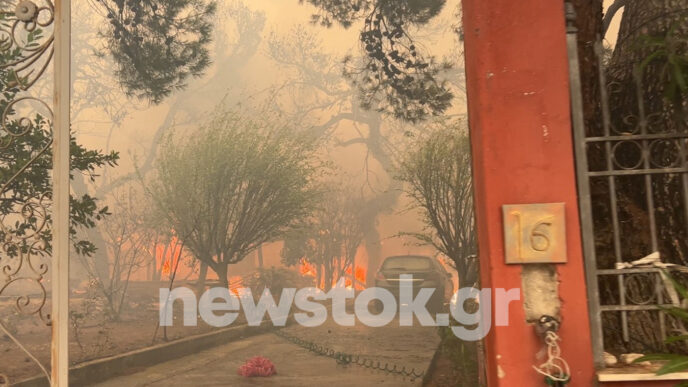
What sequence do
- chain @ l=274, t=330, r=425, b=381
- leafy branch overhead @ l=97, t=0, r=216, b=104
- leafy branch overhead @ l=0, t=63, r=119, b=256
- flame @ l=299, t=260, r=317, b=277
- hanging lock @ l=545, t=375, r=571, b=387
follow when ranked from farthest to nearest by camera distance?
leafy branch overhead @ l=97, t=0, r=216, b=104, flame @ l=299, t=260, r=317, b=277, chain @ l=274, t=330, r=425, b=381, leafy branch overhead @ l=0, t=63, r=119, b=256, hanging lock @ l=545, t=375, r=571, b=387

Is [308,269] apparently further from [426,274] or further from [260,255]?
[426,274]

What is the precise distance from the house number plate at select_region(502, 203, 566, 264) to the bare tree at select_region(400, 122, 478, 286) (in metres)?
3.83

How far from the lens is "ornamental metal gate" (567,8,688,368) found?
1.57 m

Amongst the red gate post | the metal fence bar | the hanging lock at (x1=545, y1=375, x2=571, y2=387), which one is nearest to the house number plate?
the red gate post

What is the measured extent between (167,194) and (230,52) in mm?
1698

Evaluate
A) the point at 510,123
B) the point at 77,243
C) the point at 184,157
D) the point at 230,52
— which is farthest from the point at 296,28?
the point at 510,123

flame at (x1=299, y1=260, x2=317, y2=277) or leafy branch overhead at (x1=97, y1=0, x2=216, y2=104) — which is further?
leafy branch overhead at (x1=97, y1=0, x2=216, y2=104)

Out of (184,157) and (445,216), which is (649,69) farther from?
(184,157)

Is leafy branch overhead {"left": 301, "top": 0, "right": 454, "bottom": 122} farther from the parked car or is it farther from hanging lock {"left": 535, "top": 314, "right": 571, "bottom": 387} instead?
hanging lock {"left": 535, "top": 314, "right": 571, "bottom": 387}

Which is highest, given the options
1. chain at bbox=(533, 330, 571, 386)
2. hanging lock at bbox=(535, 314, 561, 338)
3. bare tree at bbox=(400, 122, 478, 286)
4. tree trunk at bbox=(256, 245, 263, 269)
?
bare tree at bbox=(400, 122, 478, 286)

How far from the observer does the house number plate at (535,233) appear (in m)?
1.49

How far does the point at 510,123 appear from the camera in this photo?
1.54 meters

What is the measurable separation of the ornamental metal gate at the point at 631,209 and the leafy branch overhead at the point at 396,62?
2.79m

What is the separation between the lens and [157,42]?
585cm
